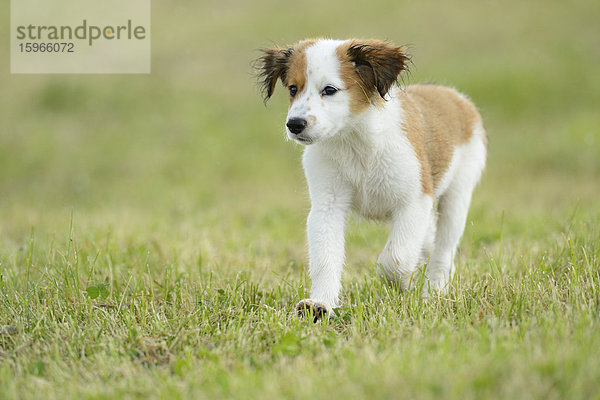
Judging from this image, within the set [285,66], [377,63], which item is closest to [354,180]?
[377,63]

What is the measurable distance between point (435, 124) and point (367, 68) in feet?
3.32

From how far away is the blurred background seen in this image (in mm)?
7363

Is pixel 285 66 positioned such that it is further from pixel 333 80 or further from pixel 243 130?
pixel 243 130

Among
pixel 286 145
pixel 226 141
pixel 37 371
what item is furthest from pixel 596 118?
pixel 37 371

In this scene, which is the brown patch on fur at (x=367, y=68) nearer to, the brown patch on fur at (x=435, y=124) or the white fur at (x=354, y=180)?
the white fur at (x=354, y=180)

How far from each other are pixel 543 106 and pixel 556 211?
7628mm

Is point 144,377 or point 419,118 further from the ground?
point 419,118

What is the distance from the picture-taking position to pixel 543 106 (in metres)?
15.0

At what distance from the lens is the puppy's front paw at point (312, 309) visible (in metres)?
4.18

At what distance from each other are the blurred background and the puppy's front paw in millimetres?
1414

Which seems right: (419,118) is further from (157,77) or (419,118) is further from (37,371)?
(157,77)

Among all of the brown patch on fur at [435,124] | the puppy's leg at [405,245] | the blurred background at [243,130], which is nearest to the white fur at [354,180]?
the puppy's leg at [405,245]

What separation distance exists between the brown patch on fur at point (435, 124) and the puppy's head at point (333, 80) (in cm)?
41

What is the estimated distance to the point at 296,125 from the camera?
14.1 feet
